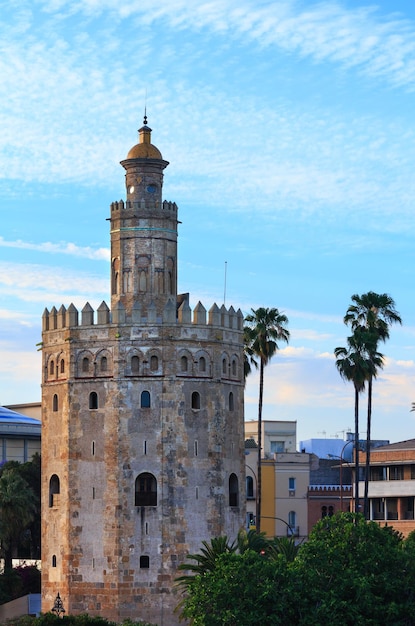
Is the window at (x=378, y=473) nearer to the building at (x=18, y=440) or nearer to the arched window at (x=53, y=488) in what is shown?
the building at (x=18, y=440)

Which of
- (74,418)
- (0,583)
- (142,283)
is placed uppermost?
(142,283)

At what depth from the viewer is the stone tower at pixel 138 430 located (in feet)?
293

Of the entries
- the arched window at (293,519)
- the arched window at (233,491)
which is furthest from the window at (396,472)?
the arched window at (233,491)

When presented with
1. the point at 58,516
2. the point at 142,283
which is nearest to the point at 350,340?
the point at 142,283

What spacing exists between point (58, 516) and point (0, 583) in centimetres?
1050

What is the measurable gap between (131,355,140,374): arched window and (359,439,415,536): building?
29213 millimetres

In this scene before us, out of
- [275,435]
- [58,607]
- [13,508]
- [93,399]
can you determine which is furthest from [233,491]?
[275,435]

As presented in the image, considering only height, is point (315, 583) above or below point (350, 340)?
below

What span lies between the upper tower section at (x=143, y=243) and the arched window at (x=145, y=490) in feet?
33.5

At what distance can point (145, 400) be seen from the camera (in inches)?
3561

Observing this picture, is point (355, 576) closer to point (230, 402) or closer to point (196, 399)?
point (196, 399)

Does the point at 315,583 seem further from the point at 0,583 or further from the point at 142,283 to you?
the point at 0,583

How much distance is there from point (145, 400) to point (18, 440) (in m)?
42.8

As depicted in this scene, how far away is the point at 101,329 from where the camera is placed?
92.0m
